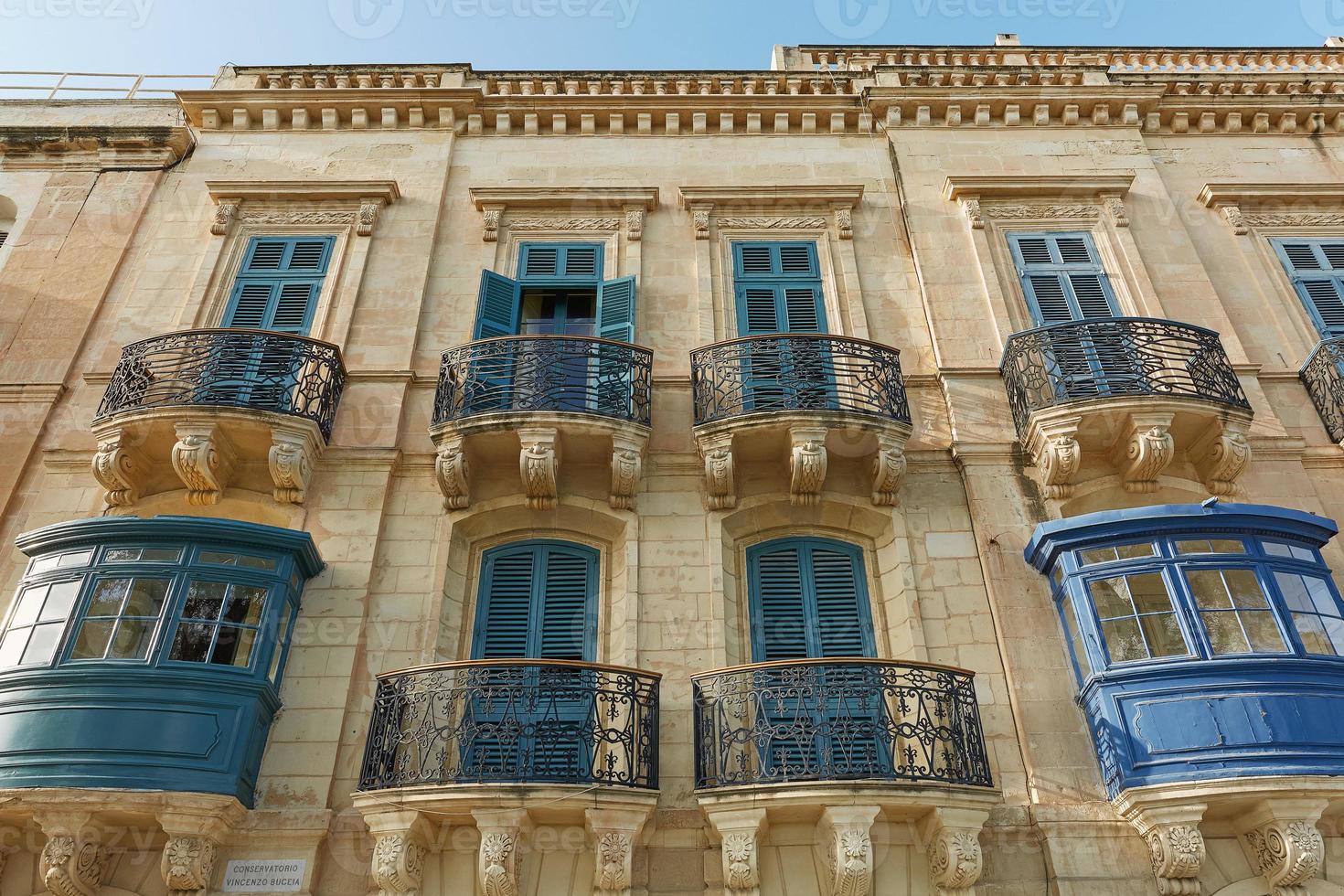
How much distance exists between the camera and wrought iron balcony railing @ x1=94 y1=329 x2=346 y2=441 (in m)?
9.84

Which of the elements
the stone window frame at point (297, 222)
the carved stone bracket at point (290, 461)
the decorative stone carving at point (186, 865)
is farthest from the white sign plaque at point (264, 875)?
the stone window frame at point (297, 222)

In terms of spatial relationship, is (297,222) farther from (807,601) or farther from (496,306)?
(807,601)

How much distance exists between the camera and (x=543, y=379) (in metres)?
9.92

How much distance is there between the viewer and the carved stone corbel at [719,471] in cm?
958

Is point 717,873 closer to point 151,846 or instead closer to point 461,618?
point 461,618

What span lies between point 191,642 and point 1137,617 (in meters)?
8.17

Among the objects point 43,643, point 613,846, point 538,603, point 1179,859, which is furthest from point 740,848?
point 43,643

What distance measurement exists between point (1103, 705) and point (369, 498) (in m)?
7.14

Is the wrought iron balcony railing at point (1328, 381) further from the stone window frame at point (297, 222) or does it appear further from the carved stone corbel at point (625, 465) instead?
the stone window frame at point (297, 222)

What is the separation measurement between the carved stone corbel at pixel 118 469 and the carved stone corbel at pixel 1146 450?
10035mm

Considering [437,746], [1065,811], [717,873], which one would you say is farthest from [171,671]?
[1065,811]

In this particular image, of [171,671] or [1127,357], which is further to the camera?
[1127,357]

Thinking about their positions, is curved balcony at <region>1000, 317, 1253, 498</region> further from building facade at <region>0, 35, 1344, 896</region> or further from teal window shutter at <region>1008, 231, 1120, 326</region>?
teal window shutter at <region>1008, 231, 1120, 326</region>

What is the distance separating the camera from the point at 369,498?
9.79m
